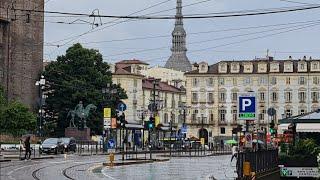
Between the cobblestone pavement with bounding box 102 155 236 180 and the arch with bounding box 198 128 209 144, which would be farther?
the arch with bounding box 198 128 209 144

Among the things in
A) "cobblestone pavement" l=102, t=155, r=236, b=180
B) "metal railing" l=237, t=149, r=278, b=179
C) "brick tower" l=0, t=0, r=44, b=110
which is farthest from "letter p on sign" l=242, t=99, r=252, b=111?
"brick tower" l=0, t=0, r=44, b=110

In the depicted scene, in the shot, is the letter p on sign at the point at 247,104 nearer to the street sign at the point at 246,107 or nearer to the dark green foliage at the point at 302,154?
the street sign at the point at 246,107

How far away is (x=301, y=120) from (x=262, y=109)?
115757 millimetres

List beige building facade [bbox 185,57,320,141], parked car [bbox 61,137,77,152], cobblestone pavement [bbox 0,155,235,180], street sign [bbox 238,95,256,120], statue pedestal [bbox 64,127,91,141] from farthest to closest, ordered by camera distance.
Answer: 1. beige building facade [bbox 185,57,320,141]
2. statue pedestal [bbox 64,127,91,141]
3. parked car [bbox 61,137,77,152]
4. cobblestone pavement [bbox 0,155,235,180]
5. street sign [bbox 238,95,256,120]

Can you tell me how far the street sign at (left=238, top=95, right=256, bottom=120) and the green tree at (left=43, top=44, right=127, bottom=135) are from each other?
242 ft

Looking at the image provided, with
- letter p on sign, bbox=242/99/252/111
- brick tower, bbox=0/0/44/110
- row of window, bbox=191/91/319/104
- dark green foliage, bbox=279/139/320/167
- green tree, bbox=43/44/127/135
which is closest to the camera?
letter p on sign, bbox=242/99/252/111

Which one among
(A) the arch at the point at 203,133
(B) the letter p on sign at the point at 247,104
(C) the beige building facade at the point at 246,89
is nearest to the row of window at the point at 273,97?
(C) the beige building facade at the point at 246,89

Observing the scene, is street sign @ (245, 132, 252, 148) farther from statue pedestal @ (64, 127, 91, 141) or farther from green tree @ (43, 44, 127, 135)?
green tree @ (43, 44, 127, 135)

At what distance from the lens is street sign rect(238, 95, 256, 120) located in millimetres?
23069

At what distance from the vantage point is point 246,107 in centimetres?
2320

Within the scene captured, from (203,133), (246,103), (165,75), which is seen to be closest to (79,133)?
(203,133)

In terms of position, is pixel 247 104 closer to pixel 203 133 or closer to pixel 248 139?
pixel 248 139

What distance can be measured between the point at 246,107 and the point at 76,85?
256 feet

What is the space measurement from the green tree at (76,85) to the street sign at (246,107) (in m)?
73.8
